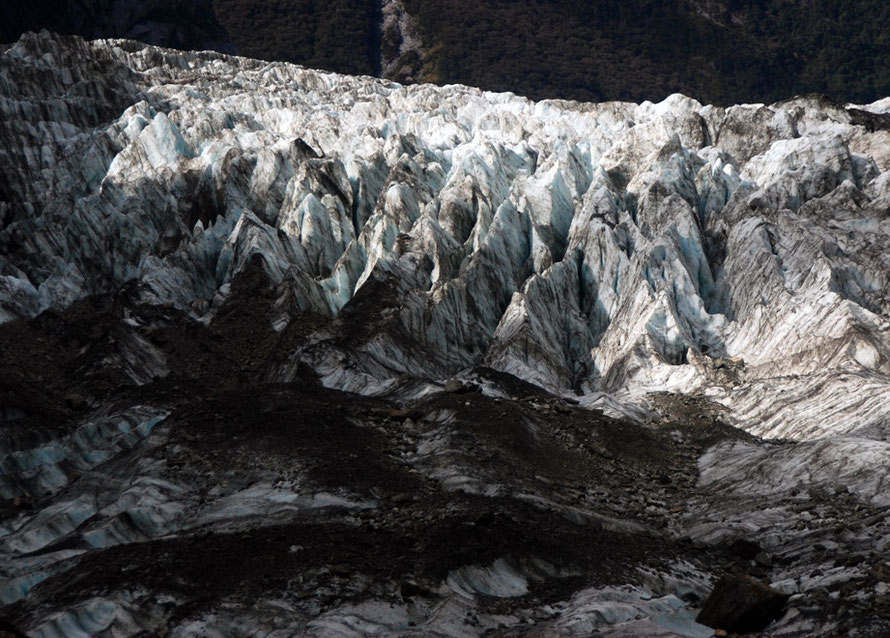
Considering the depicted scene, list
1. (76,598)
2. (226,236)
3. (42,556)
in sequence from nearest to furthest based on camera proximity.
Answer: (76,598) → (42,556) → (226,236)

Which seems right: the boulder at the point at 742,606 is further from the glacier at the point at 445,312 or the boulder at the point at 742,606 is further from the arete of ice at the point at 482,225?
the arete of ice at the point at 482,225

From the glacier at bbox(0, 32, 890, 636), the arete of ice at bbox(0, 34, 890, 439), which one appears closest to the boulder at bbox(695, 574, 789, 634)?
the glacier at bbox(0, 32, 890, 636)

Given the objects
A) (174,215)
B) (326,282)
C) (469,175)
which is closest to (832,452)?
(326,282)

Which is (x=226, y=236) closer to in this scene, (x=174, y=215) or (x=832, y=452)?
(x=174, y=215)

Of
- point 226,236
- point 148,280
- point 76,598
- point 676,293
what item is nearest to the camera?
point 76,598

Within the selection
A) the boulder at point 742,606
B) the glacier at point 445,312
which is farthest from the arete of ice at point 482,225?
the boulder at point 742,606

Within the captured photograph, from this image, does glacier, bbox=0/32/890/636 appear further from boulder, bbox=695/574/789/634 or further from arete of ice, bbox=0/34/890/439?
boulder, bbox=695/574/789/634
